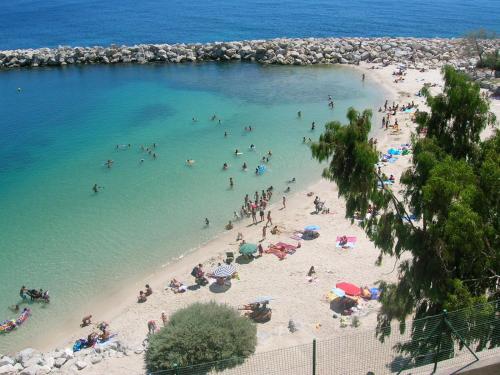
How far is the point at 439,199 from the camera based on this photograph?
992 centimetres

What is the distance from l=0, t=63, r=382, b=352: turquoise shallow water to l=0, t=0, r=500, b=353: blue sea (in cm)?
10

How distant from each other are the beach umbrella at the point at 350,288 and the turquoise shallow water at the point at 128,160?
9396 mm

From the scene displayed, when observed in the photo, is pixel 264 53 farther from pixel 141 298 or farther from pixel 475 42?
pixel 141 298

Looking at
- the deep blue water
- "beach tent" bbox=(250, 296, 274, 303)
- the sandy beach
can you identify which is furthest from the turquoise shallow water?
the deep blue water

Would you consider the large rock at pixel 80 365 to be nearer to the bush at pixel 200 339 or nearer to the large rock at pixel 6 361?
the bush at pixel 200 339

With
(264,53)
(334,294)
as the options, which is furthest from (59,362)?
(264,53)

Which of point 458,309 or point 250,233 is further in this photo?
point 250,233

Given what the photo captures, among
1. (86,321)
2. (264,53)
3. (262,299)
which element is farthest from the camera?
(264,53)

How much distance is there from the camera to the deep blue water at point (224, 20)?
276 feet

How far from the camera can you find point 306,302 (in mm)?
18594

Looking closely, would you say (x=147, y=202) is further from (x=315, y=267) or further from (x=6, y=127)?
(x=6, y=127)

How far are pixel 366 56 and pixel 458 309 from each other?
57.5m

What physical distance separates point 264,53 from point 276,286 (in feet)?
163

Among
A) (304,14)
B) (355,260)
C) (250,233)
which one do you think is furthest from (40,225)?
(304,14)
